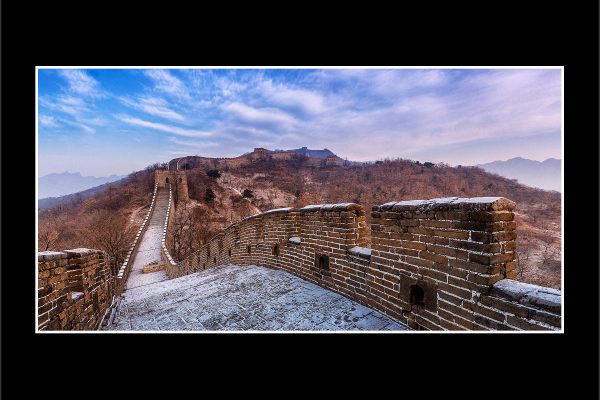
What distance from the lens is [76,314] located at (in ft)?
9.63

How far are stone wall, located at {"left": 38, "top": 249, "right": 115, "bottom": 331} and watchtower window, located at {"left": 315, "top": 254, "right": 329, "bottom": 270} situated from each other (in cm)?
301

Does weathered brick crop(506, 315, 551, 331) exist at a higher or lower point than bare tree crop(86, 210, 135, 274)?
higher

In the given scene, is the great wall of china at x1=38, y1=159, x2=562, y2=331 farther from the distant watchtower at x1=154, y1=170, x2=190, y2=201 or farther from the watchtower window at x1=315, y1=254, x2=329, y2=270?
the distant watchtower at x1=154, y1=170, x2=190, y2=201

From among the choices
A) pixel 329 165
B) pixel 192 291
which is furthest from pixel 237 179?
pixel 192 291

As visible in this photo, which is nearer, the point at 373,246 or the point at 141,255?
the point at 373,246

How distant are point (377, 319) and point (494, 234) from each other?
1.51m

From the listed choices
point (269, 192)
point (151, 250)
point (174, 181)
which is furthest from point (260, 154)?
point (151, 250)

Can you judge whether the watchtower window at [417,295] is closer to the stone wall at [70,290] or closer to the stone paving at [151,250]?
the stone wall at [70,290]

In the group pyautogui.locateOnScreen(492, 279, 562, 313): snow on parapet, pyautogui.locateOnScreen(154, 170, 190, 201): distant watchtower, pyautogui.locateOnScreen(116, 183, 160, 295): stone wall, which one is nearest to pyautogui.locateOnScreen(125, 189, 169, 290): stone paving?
pyautogui.locateOnScreen(116, 183, 160, 295): stone wall

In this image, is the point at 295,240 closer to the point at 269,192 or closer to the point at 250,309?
the point at 250,309

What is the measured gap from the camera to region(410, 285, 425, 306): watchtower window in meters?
2.57

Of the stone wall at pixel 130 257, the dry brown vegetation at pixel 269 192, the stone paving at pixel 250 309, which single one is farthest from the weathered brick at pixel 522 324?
the stone wall at pixel 130 257

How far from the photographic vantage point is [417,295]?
8.63ft
